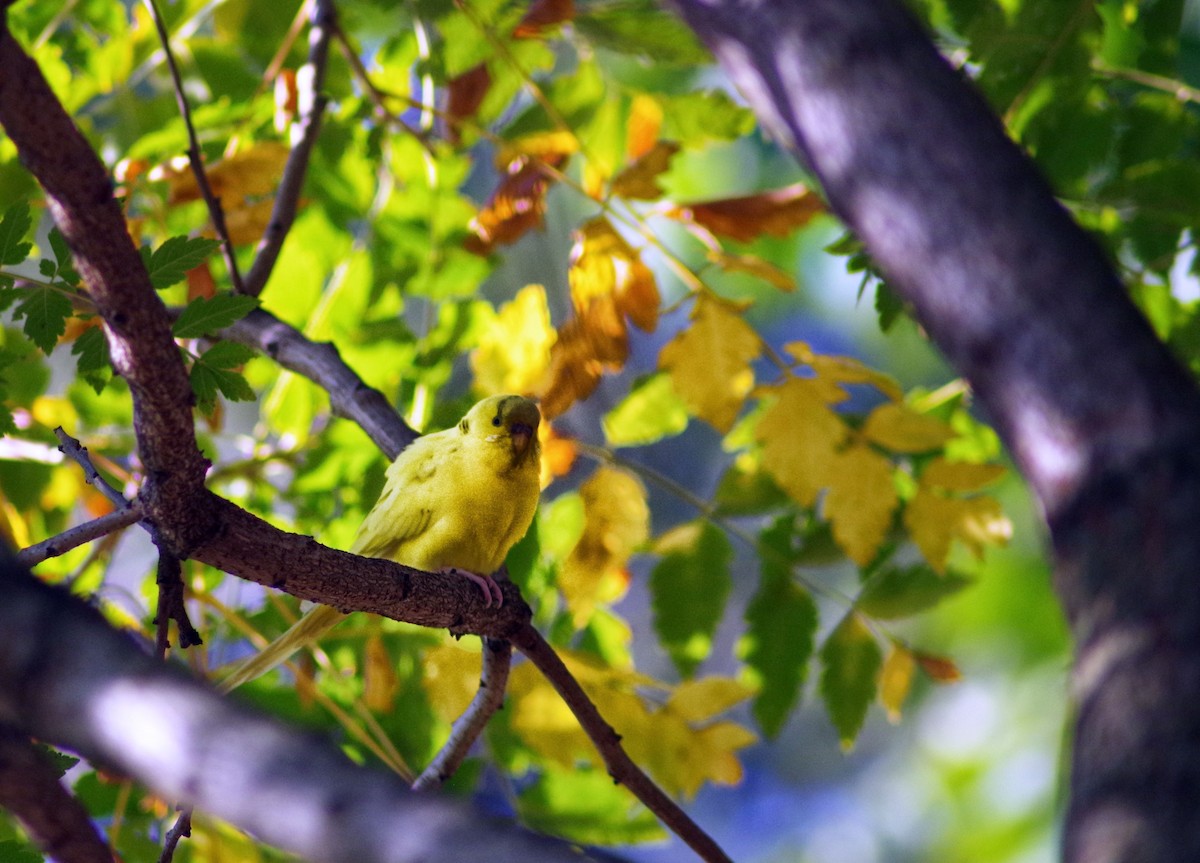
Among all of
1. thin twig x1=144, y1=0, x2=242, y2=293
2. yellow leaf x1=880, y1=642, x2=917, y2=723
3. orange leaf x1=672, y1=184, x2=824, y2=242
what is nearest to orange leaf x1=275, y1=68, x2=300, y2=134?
thin twig x1=144, y1=0, x2=242, y2=293

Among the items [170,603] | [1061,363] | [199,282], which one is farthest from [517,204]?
[1061,363]

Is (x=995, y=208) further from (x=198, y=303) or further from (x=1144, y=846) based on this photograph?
(x=198, y=303)

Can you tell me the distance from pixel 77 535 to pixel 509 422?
48.7 inches

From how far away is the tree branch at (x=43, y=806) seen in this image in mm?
1070

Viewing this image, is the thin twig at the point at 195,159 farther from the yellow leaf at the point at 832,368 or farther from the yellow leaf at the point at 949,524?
the yellow leaf at the point at 949,524

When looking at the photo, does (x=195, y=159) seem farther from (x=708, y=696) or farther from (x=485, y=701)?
(x=708, y=696)

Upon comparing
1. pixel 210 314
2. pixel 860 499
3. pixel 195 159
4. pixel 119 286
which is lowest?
pixel 119 286

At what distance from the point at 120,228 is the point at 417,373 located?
1466 millimetres

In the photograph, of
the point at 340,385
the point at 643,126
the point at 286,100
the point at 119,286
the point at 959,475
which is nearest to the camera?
the point at 119,286

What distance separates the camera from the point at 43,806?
3.62 ft

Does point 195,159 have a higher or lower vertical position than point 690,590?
higher

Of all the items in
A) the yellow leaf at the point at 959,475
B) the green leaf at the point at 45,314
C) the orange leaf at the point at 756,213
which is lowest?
the green leaf at the point at 45,314

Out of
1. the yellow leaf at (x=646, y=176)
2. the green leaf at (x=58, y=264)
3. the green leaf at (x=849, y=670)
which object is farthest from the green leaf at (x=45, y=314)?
the green leaf at (x=849, y=670)

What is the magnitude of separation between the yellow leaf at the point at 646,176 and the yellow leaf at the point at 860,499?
75 centimetres
